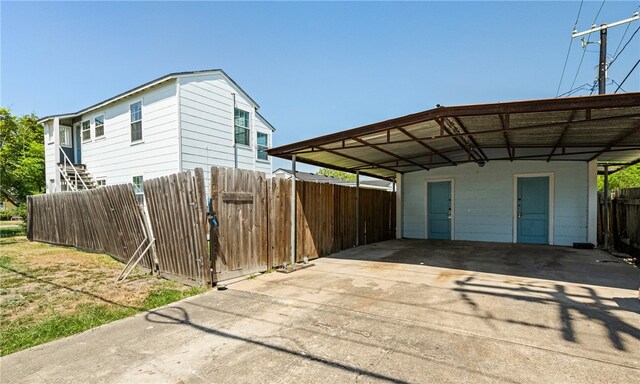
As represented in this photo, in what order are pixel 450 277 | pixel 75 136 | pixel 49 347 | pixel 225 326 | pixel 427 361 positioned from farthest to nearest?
pixel 75 136, pixel 450 277, pixel 225 326, pixel 49 347, pixel 427 361

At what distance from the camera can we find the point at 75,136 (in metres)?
13.0

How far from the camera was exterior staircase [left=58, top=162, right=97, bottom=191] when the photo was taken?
453 inches

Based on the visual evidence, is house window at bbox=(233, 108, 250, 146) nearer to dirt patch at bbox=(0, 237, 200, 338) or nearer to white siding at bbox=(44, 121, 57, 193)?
dirt patch at bbox=(0, 237, 200, 338)

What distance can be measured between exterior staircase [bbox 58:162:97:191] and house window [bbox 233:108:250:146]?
580cm

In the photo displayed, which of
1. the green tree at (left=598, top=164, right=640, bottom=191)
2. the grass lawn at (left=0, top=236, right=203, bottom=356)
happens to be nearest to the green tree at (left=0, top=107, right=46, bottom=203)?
the grass lawn at (left=0, top=236, right=203, bottom=356)

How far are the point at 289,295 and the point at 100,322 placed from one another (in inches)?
87.5

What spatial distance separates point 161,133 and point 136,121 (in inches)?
59.1

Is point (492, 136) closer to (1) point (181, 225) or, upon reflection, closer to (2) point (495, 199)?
(2) point (495, 199)

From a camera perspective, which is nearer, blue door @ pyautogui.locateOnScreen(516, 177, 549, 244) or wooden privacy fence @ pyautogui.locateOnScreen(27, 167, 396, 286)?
wooden privacy fence @ pyautogui.locateOnScreen(27, 167, 396, 286)

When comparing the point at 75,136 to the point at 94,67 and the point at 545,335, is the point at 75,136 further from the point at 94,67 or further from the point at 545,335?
the point at 545,335

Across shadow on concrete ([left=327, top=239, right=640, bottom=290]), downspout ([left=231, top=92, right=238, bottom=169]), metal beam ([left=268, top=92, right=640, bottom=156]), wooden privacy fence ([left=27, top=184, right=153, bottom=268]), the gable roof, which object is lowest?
shadow on concrete ([left=327, top=239, right=640, bottom=290])

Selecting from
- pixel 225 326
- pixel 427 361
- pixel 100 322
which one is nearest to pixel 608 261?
pixel 427 361

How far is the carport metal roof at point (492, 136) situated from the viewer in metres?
4.36

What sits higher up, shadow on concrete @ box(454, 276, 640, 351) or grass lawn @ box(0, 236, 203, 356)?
shadow on concrete @ box(454, 276, 640, 351)
